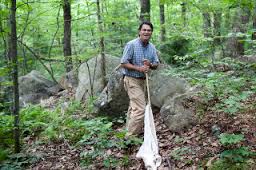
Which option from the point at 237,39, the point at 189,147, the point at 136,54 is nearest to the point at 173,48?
the point at 237,39

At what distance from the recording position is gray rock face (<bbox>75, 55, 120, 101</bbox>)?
984 centimetres

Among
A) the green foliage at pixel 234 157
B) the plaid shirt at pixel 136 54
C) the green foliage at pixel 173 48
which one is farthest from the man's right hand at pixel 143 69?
the green foliage at pixel 173 48

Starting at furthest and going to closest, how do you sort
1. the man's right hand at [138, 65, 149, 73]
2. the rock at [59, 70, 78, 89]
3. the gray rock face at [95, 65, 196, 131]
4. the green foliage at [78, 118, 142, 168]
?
1. the rock at [59, 70, 78, 89]
2. the gray rock face at [95, 65, 196, 131]
3. the man's right hand at [138, 65, 149, 73]
4. the green foliage at [78, 118, 142, 168]

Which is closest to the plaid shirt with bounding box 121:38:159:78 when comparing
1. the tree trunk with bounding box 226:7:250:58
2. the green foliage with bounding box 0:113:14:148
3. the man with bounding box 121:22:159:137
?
the man with bounding box 121:22:159:137

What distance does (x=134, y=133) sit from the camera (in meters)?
5.36

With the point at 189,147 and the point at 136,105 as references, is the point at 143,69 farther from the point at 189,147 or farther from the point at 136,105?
the point at 189,147

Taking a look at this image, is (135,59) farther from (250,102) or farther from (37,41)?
(37,41)

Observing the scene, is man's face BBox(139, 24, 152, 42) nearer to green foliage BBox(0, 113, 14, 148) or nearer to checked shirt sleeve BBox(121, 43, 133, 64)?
checked shirt sleeve BBox(121, 43, 133, 64)

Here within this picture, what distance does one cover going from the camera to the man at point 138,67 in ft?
17.1

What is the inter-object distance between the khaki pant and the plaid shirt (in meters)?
0.13

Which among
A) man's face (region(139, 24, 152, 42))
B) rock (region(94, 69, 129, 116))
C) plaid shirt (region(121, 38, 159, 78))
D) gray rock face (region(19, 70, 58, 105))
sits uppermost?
man's face (region(139, 24, 152, 42))

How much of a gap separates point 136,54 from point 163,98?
1.87m

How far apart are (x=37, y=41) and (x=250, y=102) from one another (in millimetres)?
16447

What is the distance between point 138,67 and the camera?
5.18 metres
